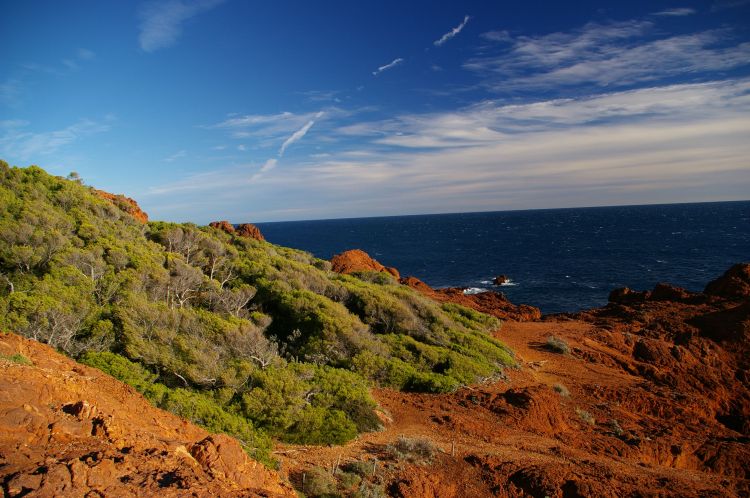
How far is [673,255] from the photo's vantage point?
217 ft

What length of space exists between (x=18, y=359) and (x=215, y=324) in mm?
6984

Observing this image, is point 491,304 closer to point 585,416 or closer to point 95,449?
point 585,416

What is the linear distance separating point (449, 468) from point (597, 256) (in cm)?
6982

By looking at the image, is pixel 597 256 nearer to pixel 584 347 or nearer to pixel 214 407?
pixel 584 347

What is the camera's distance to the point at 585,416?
13719 millimetres

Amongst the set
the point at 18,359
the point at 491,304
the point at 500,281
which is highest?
the point at 18,359

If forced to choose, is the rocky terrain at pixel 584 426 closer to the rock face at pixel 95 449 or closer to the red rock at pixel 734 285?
the rock face at pixel 95 449

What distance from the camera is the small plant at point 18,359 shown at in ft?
23.5

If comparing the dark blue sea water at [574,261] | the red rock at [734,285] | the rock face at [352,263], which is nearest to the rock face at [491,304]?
the rock face at [352,263]

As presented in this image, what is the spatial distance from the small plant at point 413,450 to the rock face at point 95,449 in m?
3.51

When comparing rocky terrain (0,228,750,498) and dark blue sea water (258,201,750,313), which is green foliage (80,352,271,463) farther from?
dark blue sea water (258,201,750,313)

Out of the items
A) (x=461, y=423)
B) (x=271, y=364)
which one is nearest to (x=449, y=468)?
(x=461, y=423)

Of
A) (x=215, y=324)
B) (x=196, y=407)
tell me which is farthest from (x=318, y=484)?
(x=215, y=324)

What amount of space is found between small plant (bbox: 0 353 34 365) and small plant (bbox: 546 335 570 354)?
817 inches
